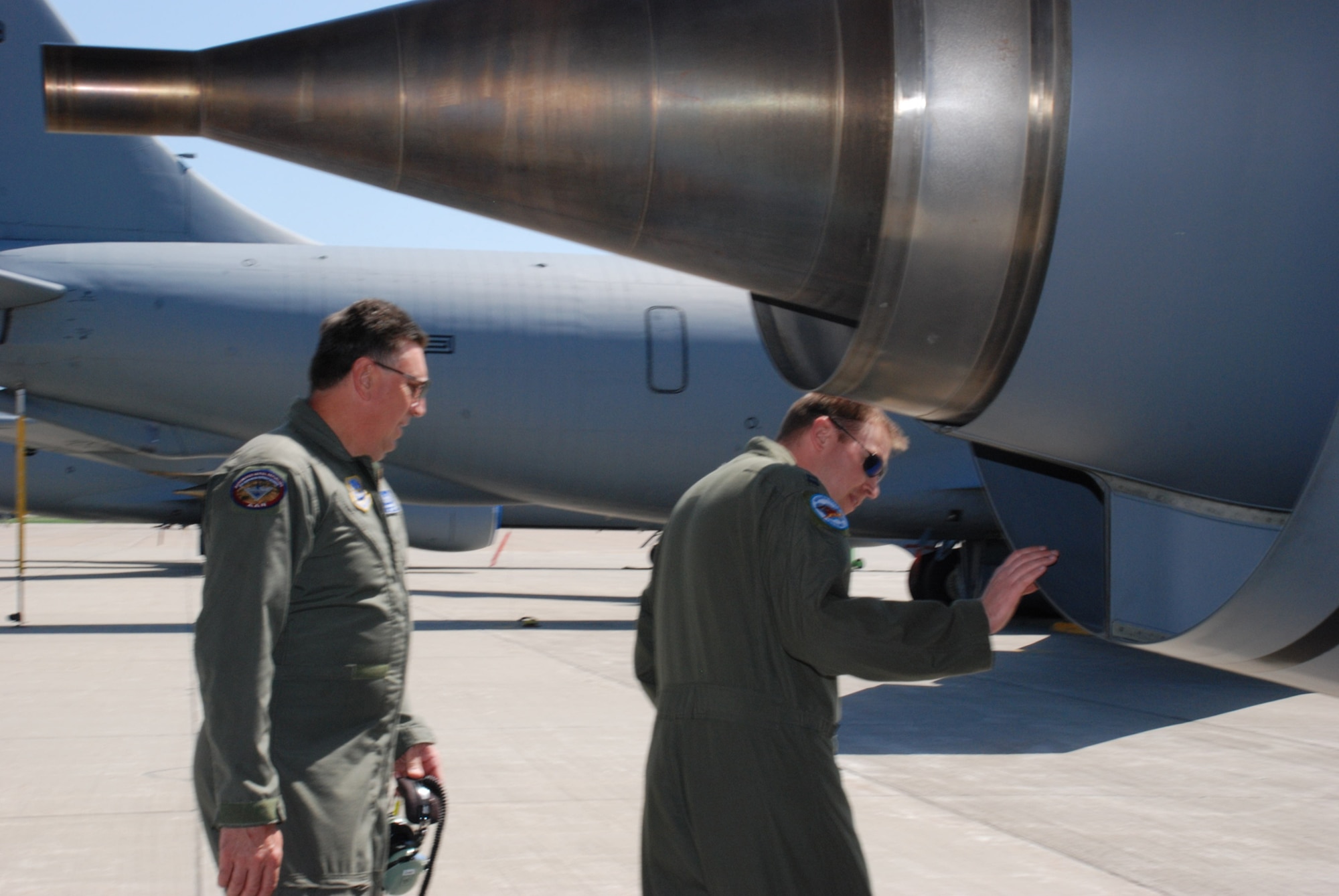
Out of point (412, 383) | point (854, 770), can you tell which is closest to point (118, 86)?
point (412, 383)

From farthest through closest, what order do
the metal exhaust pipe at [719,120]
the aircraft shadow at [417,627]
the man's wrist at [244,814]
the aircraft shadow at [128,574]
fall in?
the aircraft shadow at [128,574] → the aircraft shadow at [417,627] → the man's wrist at [244,814] → the metal exhaust pipe at [719,120]

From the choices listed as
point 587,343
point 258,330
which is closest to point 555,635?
point 587,343

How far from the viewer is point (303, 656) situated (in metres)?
2.44

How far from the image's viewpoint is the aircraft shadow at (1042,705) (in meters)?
6.68

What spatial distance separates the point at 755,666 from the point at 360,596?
2.59 feet

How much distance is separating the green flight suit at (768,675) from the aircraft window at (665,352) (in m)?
8.70

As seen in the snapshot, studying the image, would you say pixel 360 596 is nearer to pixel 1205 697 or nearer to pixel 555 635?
pixel 1205 697

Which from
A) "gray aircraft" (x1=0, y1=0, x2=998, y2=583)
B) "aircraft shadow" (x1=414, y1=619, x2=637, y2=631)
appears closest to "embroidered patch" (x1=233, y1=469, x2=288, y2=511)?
"gray aircraft" (x1=0, y1=0, x2=998, y2=583)

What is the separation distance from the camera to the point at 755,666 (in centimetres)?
241

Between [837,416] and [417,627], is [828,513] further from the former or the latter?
[417,627]

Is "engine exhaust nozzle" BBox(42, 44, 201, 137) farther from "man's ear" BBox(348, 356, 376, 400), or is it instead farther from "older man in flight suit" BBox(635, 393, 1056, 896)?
"older man in flight suit" BBox(635, 393, 1056, 896)

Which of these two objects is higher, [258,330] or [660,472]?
[258,330]

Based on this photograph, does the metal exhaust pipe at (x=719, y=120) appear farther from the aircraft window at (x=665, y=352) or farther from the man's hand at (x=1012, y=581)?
the aircraft window at (x=665, y=352)

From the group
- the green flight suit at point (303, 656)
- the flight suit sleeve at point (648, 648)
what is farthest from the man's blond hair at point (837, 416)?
the green flight suit at point (303, 656)
